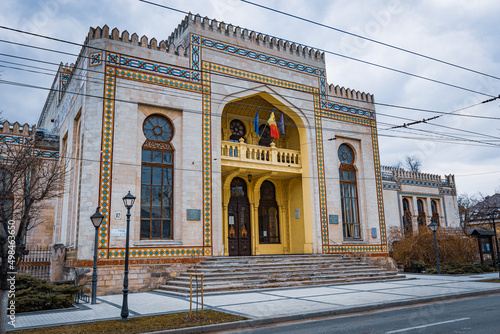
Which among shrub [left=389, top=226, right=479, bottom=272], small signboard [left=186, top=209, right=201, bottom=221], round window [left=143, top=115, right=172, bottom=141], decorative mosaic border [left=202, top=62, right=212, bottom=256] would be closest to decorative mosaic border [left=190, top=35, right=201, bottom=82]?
decorative mosaic border [left=202, top=62, right=212, bottom=256]

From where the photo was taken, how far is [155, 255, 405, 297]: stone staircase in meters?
14.5

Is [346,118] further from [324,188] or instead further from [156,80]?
[156,80]

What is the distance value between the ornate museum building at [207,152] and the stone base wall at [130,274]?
57 mm

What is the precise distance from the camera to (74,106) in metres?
18.5

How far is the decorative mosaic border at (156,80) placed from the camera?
16.5m

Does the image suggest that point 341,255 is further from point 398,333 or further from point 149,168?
point 398,333

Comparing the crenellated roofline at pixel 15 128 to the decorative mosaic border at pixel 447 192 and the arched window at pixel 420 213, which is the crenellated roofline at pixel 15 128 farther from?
the decorative mosaic border at pixel 447 192

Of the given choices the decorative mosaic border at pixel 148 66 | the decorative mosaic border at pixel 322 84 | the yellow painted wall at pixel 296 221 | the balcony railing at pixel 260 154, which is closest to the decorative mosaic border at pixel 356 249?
the yellow painted wall at pixel 296 221

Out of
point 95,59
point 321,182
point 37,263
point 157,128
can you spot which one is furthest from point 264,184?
point 37,263

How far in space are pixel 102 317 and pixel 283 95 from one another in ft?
46.3

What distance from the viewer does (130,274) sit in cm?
1500

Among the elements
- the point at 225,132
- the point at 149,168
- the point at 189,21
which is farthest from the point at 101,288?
the point at 189,21

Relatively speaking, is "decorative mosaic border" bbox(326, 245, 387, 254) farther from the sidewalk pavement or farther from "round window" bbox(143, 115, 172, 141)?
"round window" bbox(143, 115, 172, 141)

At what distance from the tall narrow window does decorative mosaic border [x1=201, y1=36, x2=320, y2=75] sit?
4.68m
